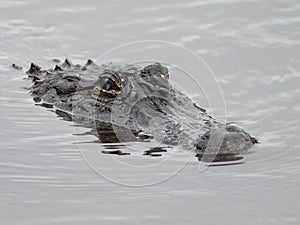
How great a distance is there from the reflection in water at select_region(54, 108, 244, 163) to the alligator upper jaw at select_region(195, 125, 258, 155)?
0.05 meters

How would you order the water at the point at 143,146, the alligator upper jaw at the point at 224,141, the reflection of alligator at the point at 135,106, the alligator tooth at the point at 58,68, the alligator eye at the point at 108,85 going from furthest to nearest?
the alligator tooth at the point at 58,68, the alligator eye at the point at 108,85, the reflection of alligator at the point at 135,106, the alligator upper jaw at the point at 224,141, the water at the point at 143,146

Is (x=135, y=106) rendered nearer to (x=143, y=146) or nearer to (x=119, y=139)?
(x=119, y=139)

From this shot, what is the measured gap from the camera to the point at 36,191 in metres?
7.02

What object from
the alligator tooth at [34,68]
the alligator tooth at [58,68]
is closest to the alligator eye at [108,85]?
the alligator tooth at [58,68]

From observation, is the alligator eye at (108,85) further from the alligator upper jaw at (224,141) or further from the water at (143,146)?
the alligator upper jaw at (224,141)

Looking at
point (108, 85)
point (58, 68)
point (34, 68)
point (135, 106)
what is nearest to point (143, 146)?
point (135, 106)

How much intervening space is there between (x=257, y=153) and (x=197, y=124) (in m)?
0.75

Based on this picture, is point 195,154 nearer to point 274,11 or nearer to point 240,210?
point 240,210

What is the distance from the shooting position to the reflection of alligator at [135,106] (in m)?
7.89

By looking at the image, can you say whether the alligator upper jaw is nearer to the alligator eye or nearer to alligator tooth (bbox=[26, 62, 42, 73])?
the alligator eye

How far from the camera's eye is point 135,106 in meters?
8.95

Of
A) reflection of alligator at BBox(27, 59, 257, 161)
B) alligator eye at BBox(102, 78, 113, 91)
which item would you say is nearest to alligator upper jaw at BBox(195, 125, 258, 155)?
reflection of alligator at BBox(27, 59, 257, 161)

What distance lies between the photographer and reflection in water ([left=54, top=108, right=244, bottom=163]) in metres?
7.66

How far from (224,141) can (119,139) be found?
1353mm
